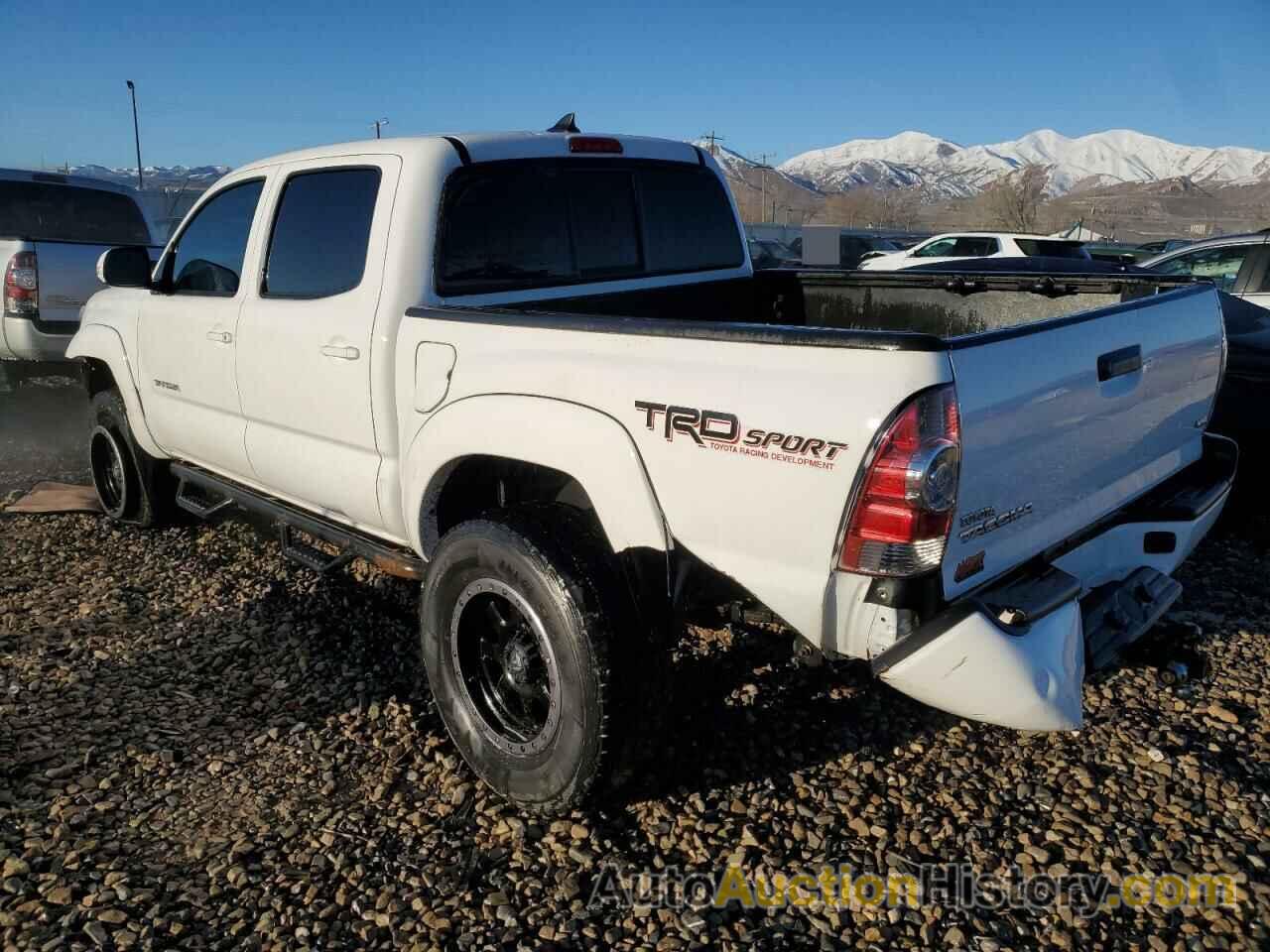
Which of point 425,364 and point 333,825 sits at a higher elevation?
point 425,364

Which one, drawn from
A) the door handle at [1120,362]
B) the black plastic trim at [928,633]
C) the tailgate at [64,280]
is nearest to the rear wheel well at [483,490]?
the black plastic trim at [928,633]

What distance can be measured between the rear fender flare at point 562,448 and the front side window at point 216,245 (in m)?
1.60

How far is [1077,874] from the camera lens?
2541 mm

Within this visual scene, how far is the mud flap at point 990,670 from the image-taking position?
214 cm

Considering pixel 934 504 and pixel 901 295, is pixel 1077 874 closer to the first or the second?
pixel 934 504

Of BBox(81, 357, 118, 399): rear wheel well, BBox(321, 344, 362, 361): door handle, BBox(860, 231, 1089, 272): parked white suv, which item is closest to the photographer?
BBox(321, 344, 362, 361): door handle

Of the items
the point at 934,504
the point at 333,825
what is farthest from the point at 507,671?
the point at 934,504

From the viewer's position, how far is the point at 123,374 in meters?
4.84

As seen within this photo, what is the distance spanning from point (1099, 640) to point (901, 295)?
2.05m

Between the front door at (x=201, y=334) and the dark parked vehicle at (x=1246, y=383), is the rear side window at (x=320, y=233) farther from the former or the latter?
the dark parked vehicle at (x=1246, y=383)

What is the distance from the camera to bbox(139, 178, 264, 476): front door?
3.97 m

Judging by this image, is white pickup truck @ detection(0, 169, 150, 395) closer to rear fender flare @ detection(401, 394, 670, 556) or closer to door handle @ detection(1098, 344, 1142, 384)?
rear fender flare @ detection(401, 394, 670, 556)

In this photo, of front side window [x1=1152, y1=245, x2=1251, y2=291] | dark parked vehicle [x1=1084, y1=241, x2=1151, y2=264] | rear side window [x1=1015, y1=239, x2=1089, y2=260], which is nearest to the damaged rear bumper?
front side window [x1=1152, y1=245, x2=1251, y2=291]

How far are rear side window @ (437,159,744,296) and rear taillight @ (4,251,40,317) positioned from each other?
5286 millimetres
